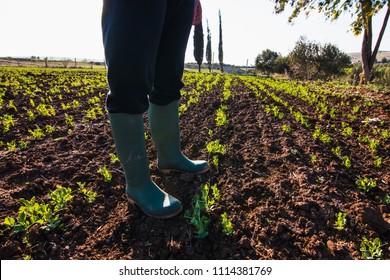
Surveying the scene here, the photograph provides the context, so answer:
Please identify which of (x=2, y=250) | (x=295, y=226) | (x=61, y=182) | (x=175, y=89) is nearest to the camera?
(x=2, y=250)

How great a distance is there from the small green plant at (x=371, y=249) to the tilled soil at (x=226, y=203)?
38 millimetres

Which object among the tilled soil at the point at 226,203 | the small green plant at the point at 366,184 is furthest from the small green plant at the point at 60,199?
the small green plant at the point at 366,184

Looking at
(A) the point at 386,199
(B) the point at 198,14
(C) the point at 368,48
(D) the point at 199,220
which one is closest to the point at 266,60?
(C) the point at 368,48

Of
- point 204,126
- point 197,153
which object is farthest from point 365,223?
point 204,126

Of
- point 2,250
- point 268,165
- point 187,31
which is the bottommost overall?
point 2,250

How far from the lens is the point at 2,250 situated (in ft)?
4.55

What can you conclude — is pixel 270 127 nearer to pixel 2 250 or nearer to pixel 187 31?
pixel 187 31

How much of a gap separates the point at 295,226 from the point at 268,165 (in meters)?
0.88

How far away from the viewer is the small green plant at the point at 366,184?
200cm

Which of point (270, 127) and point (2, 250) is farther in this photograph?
point (270, 127)

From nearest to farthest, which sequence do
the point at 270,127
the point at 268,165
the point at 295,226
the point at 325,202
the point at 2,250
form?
the point at 2,250 → the point at 295,226 → the point at 325,202 → the point at 268,165 → the point at 270,127

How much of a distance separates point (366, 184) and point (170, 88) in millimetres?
1801

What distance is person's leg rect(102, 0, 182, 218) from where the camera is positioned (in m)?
1.33

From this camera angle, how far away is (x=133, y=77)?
4.63 feet
